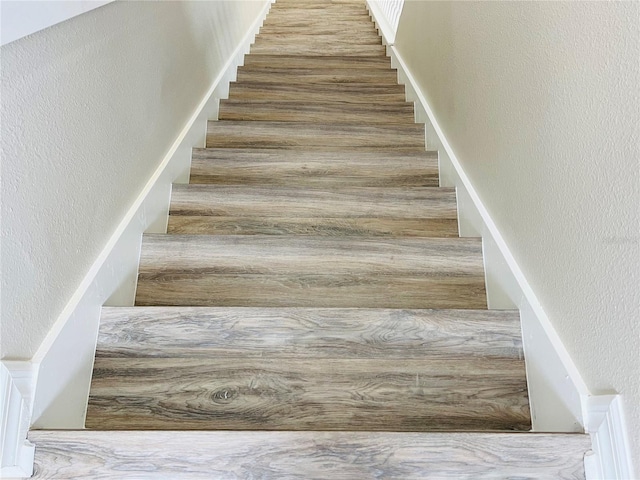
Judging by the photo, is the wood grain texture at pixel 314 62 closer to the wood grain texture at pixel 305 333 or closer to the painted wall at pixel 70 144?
the painted wall at pixel 70 144

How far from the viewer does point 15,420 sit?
2.81 feet

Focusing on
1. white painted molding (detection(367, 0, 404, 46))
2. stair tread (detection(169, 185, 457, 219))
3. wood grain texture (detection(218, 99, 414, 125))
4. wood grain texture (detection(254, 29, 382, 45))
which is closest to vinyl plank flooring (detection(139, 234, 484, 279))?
stair tread (detection(169, 185, 457, 219))

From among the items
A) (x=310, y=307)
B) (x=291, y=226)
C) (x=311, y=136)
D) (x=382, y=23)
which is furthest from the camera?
(x=382, y=23)

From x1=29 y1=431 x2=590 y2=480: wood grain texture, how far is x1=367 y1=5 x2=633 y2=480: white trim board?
2.5 inches

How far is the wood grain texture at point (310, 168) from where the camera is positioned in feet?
6.44

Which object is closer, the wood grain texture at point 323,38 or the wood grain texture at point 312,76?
the wood grain texture at point 312,76

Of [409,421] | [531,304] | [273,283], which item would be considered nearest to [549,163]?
[531,304]

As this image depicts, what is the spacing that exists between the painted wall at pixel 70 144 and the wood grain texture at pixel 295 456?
229mm

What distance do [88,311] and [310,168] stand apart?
3.60ft

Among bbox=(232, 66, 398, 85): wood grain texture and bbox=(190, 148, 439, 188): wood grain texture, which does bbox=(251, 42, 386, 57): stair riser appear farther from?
bbox=(190, 148, 439, 188): wood grain texture

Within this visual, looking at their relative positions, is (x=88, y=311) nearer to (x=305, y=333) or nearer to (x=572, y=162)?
(x=305, y=333)

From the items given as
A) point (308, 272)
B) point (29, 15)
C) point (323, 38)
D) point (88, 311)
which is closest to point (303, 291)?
point (308, 272)

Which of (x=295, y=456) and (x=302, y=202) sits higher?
(x=302, y=202)

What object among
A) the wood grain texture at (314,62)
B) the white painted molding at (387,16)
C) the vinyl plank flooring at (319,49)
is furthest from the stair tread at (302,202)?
the vinyl plank flooring at (319,49)
